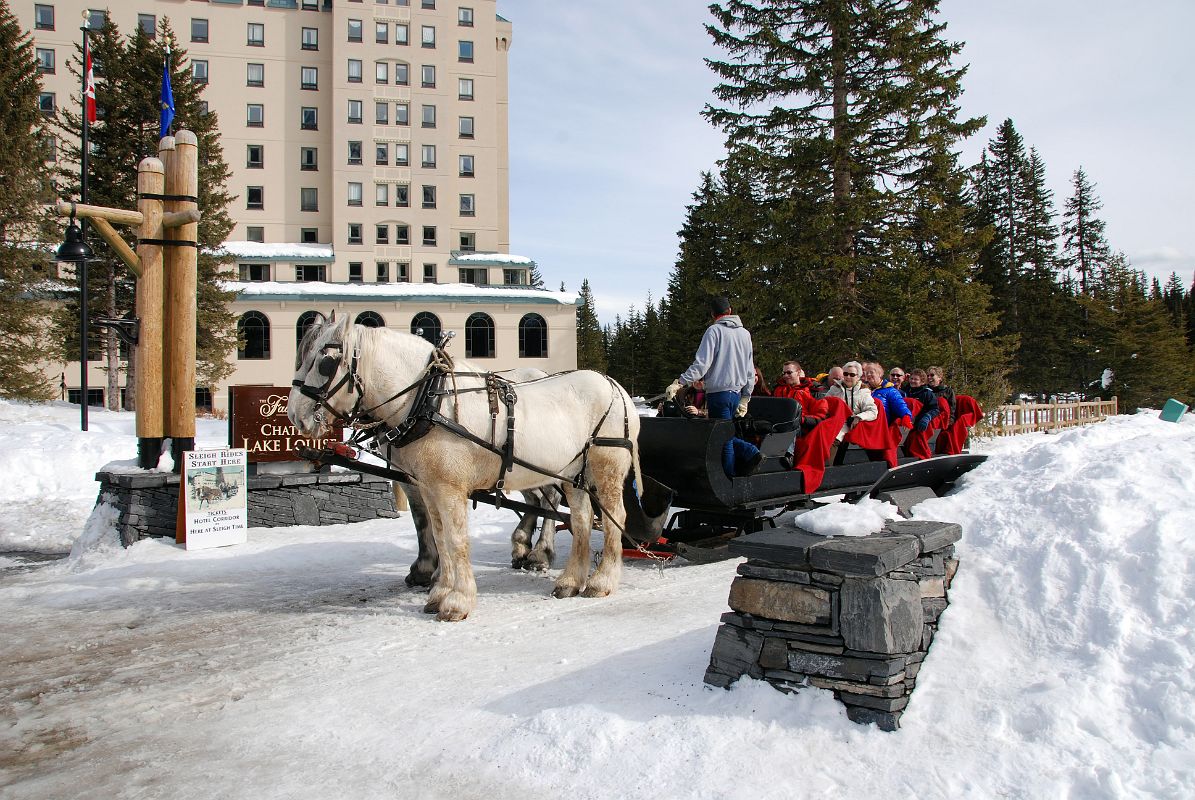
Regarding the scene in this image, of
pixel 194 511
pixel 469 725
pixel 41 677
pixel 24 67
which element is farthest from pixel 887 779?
pixel 24 67

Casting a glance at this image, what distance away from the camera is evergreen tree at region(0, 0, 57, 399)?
25.2 m

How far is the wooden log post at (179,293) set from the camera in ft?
29.5

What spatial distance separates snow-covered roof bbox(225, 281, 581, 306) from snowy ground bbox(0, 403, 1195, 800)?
35.6m

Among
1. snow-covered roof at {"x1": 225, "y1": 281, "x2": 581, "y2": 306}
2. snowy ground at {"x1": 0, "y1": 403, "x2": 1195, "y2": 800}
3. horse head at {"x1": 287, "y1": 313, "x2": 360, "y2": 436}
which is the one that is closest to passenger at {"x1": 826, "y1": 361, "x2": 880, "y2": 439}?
snowy ground at {"x1": 0, "y1": 403, "x2": 1195, "y2": 800}

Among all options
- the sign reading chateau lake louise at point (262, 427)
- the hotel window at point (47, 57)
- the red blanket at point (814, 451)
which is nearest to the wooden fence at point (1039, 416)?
the red blanket at point (814, 451)

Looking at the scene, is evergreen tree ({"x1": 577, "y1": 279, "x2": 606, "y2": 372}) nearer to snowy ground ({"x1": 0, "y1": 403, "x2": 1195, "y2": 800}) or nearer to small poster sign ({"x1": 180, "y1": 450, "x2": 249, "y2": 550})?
small poster sign ({"x1": 180, "y1": 450, "x2": 249, "y2": 550})

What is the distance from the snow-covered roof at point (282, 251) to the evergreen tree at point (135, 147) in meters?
10.8

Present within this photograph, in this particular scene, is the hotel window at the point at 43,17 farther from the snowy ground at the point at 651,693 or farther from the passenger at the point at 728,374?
the passenger at the point at 728,374

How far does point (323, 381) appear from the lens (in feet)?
18.4

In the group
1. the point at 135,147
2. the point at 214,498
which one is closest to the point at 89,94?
the point at 214,498

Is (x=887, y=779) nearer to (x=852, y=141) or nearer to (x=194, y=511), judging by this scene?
(x=194, y=511)

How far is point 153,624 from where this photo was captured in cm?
581

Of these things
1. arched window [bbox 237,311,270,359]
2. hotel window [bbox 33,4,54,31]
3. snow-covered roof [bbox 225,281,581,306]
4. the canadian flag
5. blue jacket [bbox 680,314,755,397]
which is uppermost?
hotel window [bbox 33,4,54,31]

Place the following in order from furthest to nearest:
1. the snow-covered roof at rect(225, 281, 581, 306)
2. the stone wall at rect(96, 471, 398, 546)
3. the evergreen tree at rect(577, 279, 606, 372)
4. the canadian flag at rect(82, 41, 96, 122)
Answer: the evergreen tree at rect(577, 279, 606, 372) → the snow-covered roof at rect(225, 281, 581, 306) → the canadian flag at rect(82, 41, 96, 122) → the stone wall at rect(96, 471, 398, 546)
